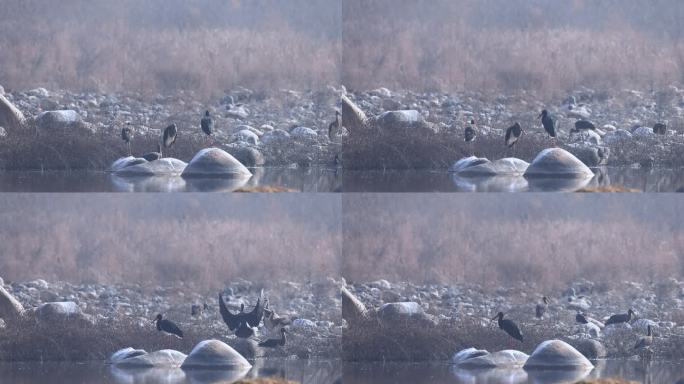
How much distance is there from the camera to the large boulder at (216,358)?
5637 mm

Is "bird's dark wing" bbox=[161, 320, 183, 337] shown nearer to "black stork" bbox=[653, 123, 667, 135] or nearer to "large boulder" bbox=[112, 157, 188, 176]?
"large boulder" bbox=[112, 157, 188, 176]

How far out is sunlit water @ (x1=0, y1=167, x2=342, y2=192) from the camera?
563 cm

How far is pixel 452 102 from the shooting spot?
5695mm

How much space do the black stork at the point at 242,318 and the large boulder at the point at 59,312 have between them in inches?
27.4

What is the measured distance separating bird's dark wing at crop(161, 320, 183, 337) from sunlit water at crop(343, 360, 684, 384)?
877 millimetres

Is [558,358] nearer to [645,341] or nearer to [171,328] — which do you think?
[645,341]

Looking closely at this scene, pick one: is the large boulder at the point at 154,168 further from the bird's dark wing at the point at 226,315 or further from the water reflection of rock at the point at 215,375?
the water reflection of rock at the point at 215,375

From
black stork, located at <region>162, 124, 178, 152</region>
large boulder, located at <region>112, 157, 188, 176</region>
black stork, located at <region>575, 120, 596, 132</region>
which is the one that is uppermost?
black stork, located at <region>575, 120, 596, 132</region>

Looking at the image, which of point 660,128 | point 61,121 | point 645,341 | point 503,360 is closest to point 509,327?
point 503,360

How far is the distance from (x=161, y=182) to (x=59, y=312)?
0.84 metres

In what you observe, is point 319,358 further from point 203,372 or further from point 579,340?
point 579,340

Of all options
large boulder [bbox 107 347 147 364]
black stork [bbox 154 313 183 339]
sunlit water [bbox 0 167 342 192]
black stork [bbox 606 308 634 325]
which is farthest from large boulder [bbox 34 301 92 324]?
black stork [bbox 606 308 634 325]

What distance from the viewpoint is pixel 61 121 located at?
5.68 metres

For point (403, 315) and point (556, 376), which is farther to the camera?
point (403, 315)
